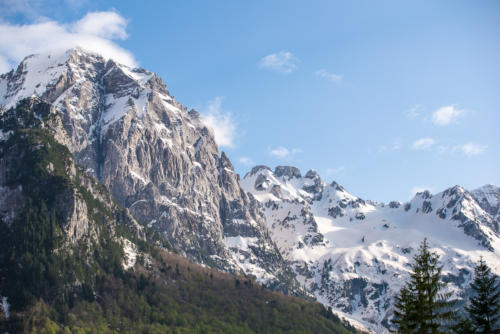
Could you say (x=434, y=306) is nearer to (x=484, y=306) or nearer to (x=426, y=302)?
(x=426, y=302)

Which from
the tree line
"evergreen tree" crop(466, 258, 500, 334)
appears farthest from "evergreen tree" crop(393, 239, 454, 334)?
"evergreen tree" crop(466, 258, 500, 334)

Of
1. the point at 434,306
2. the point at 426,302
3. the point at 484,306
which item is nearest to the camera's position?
the point at 434,306

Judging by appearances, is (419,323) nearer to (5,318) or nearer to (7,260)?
(5,318)

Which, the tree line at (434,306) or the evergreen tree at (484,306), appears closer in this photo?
the tree line at (434,306)

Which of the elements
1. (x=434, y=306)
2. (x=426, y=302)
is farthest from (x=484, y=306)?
(x=426, y=302)

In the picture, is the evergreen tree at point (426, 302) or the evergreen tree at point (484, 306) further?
the evergreen tree at point (484, 306)

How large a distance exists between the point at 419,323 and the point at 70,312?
167 metres

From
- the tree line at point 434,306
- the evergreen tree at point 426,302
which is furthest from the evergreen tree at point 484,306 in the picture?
the evergreen tree at point 426,302

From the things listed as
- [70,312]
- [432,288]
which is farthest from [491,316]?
[70,312]

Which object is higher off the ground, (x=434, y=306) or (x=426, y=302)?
(x=426, y=302)

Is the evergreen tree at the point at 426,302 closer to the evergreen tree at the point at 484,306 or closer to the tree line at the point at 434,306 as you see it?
the tree line at the point at 434,306

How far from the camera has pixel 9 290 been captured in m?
187

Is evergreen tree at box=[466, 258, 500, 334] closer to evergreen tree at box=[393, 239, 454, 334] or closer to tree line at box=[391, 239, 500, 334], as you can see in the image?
tree line at box=[391, 239, 500, 334]

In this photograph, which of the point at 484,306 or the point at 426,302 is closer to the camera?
the point at 426,302
